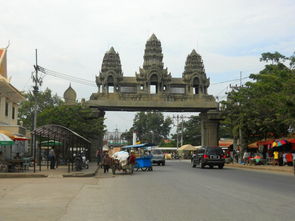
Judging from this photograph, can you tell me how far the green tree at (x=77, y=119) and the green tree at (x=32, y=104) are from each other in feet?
85.5

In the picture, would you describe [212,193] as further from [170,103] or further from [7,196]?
[170,103]

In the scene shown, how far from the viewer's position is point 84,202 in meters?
11.2

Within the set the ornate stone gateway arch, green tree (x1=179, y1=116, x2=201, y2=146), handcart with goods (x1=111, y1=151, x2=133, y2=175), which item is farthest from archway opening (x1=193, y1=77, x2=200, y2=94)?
handcart with goods (x1=111, y1=151, x2=133, y2=175)


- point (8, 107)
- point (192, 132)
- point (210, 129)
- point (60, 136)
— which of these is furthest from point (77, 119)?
point (192, 132)

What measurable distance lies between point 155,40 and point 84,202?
254 feet

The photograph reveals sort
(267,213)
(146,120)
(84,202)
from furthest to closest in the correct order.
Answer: (146,120), (84,202), (267,213)

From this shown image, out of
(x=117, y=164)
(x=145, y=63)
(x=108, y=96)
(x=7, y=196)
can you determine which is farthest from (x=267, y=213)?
(x=145, y=63)

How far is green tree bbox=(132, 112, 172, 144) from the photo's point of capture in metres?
118

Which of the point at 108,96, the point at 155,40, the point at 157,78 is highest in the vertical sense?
the point at 155,40

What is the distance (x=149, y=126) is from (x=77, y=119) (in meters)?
73.9

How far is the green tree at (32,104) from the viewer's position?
7324cm

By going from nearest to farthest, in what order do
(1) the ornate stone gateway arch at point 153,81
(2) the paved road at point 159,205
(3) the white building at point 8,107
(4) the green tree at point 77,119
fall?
(2) the paved road at point 159,205 → (3) the white building at point 8,107 → (4) the green tree at point 77,119 → (1) the ornate stone gateway arch at point 153,81

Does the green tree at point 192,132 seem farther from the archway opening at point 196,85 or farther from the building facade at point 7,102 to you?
the building facade at point 7,102

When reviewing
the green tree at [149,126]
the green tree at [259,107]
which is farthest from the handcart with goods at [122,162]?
the green tree at [149,126]
